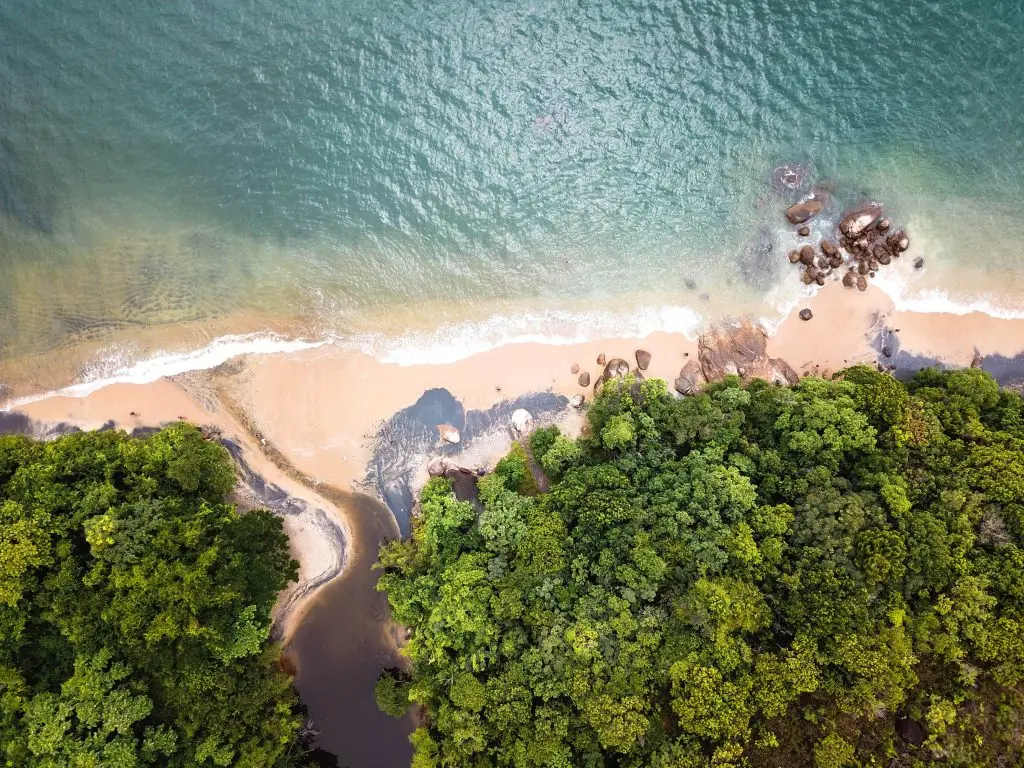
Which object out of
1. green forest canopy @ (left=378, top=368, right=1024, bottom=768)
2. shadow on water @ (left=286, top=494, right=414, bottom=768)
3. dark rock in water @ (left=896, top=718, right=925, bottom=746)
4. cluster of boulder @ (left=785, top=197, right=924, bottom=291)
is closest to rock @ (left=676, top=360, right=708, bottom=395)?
green forest canopy @ (left=378, top=368, right=1024, bottom=768)

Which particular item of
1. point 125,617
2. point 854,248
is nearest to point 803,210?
point 854,248

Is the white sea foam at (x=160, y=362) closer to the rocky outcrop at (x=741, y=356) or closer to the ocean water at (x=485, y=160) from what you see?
the ocean water at (x=485, y=160)

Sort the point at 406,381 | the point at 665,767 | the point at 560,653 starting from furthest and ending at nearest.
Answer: the point at 406,381 < the point at 560,653 < the point at 665,767

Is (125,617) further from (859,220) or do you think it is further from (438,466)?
(859,220)

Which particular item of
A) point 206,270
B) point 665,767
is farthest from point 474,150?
point 665,767

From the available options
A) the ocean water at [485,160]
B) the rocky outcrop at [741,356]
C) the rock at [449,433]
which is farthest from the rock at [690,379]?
the rock at [449,433]

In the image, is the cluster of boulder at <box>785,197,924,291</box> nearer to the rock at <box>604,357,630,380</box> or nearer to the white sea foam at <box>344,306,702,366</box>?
the white sea foam at <box>344,306,702,366</box>

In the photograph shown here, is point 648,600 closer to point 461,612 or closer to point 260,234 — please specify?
point 461,612
